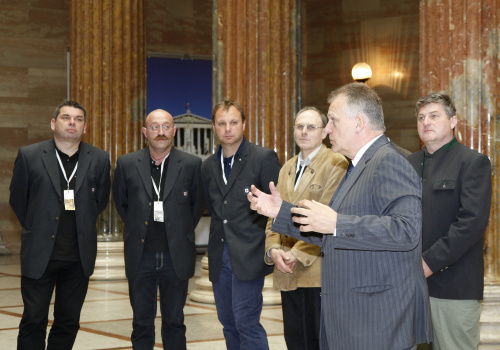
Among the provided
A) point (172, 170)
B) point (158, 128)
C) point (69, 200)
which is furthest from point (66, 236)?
point (158, 128)

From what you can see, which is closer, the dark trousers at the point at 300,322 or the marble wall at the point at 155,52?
the dark trousers at the point at 300,322

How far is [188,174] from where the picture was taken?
536 cm

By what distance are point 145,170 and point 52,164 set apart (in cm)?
64

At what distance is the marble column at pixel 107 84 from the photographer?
10961 millimetres

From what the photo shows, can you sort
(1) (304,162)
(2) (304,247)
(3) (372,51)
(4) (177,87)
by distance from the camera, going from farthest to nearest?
(3) (372,51), (4) (177,87), (1) (304,162), (2) (304,247)

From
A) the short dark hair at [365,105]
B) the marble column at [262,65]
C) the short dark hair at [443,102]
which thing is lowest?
the short dark hair at [365,105]

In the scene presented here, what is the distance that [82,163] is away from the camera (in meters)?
5.29

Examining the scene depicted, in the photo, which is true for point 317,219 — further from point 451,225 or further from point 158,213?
point 158,213

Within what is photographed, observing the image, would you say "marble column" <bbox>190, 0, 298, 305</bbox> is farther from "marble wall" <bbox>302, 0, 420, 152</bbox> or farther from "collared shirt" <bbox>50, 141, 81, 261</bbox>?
"marble wall" <bbox>302, 0, 420, 152</bbox>

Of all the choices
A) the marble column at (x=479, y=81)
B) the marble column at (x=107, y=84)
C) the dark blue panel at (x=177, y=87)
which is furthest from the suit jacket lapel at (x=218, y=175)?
the dark blue panel at (x=177, y=87)

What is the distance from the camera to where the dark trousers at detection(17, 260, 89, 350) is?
199 inches

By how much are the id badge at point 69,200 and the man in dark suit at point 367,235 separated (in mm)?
2459

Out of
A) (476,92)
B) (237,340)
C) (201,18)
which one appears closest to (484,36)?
(476,92)

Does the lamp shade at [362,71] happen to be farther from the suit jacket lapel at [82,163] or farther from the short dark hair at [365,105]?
the short dark hair at [365,105]
